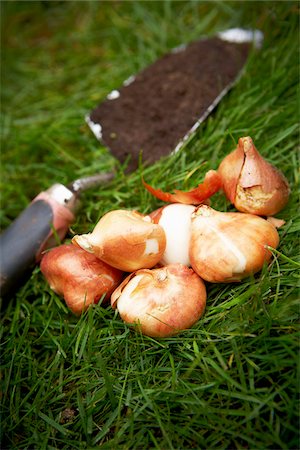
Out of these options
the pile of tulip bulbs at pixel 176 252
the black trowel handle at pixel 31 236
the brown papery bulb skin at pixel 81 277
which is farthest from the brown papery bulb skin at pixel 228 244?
the black trowel handle at pixel 31 236

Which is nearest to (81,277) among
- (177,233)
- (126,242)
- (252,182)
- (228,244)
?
(126,242)

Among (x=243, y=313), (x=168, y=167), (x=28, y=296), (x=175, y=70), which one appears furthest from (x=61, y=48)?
(x=243, y=313)

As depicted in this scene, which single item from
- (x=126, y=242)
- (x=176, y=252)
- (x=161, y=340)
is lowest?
(x=161, y=340)

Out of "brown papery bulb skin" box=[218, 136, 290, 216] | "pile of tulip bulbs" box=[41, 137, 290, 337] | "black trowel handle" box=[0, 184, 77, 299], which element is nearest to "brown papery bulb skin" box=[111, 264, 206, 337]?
"pile of tulip bulbs" box=[41, 137, 290, 337]

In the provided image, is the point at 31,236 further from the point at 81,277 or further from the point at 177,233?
the point at 177,233

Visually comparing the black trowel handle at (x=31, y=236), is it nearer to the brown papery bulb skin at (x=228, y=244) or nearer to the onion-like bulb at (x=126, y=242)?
the onion-like bulb at (x=126, y=242)

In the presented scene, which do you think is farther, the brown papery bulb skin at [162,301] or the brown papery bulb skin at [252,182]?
the brown papery bulb skin at [252,182]
